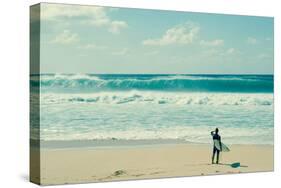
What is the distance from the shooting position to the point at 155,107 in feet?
32.8

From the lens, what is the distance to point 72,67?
31.1 ft

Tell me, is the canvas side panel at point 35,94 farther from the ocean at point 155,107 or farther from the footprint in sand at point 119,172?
the footprint in sand at point 119,172

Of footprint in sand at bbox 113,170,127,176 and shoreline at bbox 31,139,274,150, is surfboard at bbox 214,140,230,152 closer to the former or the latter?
shoreline at bbox 31,139,274,150

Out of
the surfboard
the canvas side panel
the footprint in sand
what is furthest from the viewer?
the surfboard

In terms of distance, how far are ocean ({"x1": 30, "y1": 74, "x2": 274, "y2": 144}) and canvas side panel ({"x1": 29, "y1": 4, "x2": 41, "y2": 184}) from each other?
59mm

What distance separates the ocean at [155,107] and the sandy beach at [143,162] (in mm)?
126

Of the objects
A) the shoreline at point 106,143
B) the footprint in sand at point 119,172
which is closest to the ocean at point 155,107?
the shoreline at point 106,143

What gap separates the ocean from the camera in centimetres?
944

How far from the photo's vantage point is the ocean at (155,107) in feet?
31.0

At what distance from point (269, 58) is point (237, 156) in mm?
1405

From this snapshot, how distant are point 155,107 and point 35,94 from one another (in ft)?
5.05

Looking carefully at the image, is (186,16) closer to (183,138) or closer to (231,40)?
(231,40)

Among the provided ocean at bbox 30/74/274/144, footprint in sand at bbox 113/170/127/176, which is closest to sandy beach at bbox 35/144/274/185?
footprint in sand at bbox 113/170/127/176

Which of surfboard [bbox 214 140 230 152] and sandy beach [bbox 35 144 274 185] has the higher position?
surfboard [bbox 214 140 230 152]
